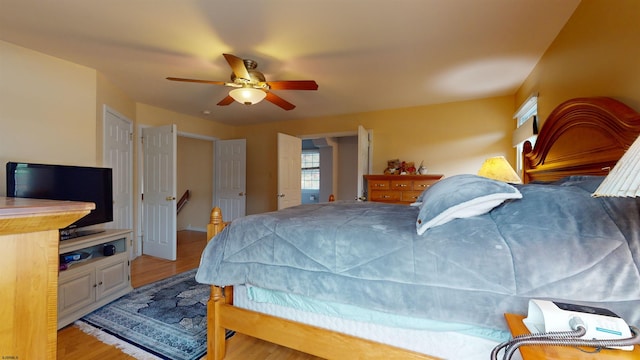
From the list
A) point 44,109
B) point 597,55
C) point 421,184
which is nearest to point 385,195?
point 421,184

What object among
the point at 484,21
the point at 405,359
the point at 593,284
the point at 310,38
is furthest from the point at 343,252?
the point at 484,21

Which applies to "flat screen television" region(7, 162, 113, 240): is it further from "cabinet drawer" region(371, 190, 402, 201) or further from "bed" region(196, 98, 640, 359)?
"cabinet drawer" region(371, 190, 402, 201)

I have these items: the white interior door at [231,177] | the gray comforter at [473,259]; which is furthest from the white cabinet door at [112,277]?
the white interior door at [231,177]

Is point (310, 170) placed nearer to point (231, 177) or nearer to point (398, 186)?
point (231, 177)

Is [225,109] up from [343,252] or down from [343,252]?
up

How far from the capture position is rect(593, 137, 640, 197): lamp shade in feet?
1.99

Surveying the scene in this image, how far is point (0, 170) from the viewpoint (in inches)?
89.7

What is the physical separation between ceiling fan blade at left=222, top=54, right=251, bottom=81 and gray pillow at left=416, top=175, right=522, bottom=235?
5.95 feet

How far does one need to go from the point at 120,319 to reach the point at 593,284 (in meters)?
2.90

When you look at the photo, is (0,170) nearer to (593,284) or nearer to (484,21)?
(593,284)

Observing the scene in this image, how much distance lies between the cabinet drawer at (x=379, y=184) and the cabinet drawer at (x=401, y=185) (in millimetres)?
83

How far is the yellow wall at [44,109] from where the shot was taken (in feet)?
7.60

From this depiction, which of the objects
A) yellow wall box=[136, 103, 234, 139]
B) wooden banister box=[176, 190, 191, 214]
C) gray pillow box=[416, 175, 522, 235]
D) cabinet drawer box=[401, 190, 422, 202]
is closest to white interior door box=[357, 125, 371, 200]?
cabinet drawer box=[401, 190, 422, 202]

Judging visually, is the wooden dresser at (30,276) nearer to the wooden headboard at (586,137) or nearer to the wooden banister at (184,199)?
the wooden headboard at (586,137)
